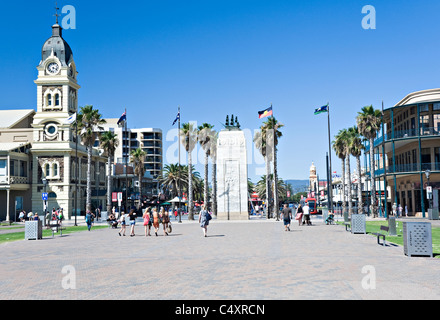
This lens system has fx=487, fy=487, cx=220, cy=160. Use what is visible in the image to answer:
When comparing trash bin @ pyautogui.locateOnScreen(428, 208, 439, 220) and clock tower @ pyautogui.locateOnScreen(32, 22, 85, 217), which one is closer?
trash bin @ pyautogui.locateOnScreen(428, 208, 439, 220)

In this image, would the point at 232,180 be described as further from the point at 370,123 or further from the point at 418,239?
the point at 418,239

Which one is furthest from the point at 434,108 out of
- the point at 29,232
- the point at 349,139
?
the point at 29,232

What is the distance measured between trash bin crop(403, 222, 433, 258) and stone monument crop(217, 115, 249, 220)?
109ft

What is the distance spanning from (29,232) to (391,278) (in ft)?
64.8

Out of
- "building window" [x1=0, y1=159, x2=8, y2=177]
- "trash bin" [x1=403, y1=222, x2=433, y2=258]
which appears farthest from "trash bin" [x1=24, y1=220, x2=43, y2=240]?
"building window" [x1=0, y1=159, x2=8, y2=177]

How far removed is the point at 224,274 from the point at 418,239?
6848 millimetres

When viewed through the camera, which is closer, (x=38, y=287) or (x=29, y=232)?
(x=38, y=287)

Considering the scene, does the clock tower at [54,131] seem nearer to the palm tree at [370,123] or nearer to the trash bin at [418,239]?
the palm tree at [370,123]

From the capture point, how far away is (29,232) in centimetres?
2497


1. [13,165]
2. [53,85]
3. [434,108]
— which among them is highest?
[53,85]

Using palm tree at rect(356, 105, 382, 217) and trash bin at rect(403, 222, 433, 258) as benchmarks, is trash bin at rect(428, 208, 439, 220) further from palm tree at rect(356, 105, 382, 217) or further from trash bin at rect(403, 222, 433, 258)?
trash bin at rect(403, 222, 433, 258)

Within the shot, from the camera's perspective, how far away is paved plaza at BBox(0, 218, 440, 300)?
9.05 metres

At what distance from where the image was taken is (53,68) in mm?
61938
